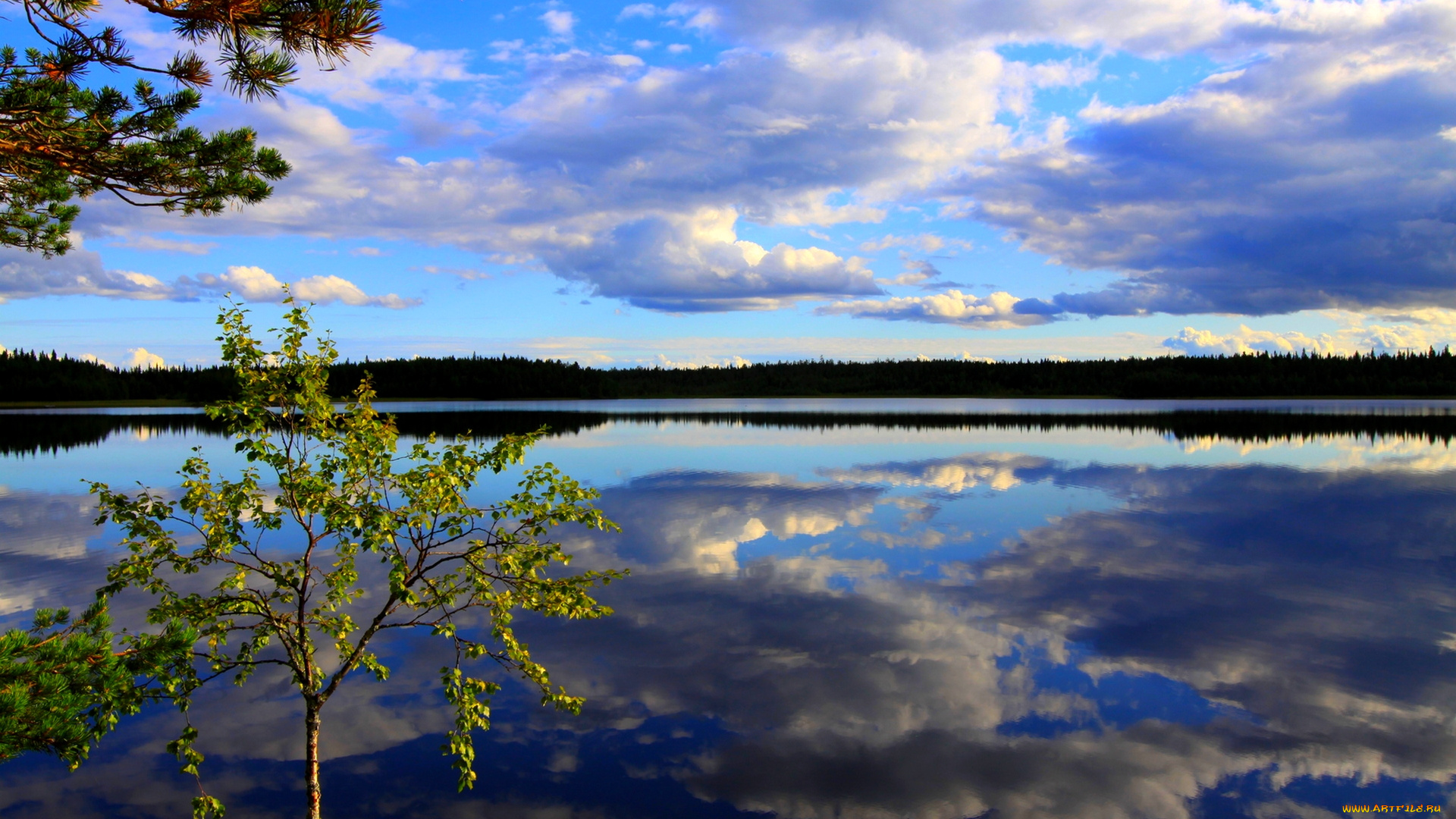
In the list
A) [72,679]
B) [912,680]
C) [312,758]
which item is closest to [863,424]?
[912,680]

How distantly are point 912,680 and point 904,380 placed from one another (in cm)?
19261

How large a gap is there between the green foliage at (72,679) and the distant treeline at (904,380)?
504 ft

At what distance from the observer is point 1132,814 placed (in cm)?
778

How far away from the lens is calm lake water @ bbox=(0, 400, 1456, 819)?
822cm

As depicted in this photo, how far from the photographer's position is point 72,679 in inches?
228

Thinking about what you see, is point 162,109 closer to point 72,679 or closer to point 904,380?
point 72,679

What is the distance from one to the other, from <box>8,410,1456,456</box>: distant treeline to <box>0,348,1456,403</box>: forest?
7669cm

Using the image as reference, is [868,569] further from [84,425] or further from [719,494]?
[84,425]

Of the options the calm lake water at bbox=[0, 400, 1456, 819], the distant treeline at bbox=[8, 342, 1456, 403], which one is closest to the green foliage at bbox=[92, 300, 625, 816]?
the calm lake water at bbox=[0, 400, 1456, 819]

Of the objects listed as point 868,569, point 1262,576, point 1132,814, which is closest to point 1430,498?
point 1262,576

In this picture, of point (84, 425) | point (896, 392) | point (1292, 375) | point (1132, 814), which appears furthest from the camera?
point (896, 392)

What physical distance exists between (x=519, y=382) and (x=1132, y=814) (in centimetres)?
17380

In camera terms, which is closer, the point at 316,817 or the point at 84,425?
the point at 316,817

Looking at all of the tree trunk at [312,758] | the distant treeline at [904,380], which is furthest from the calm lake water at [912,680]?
the distant treeline at [904,380]
